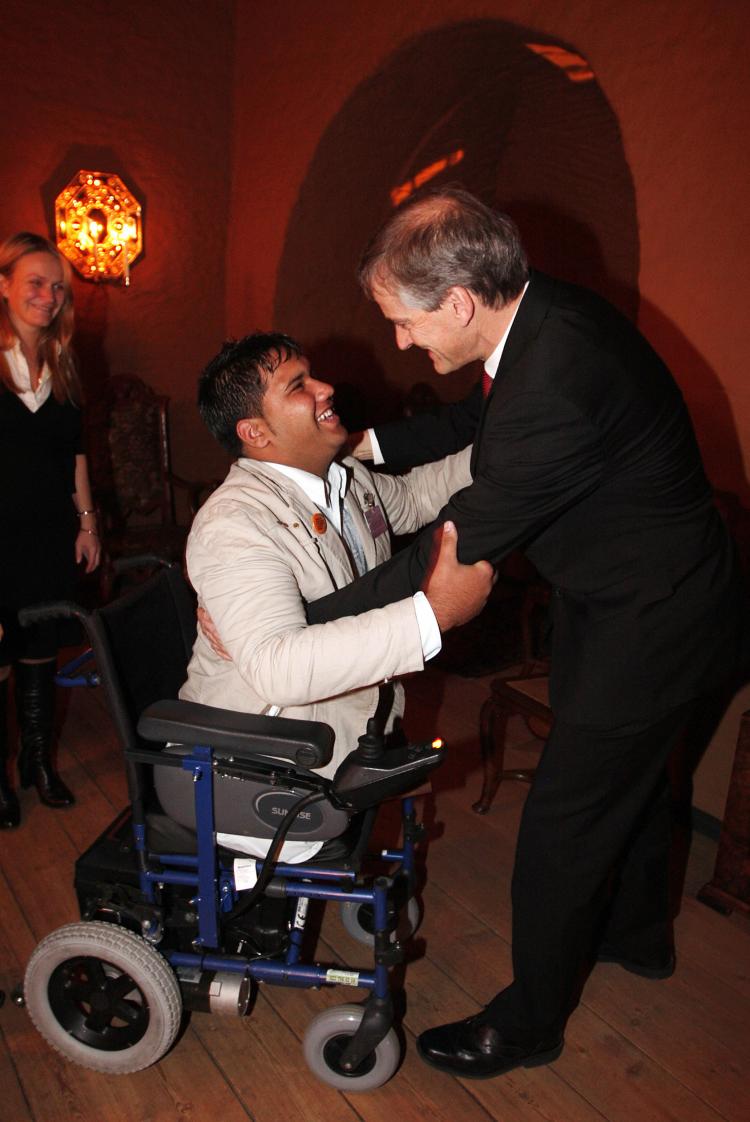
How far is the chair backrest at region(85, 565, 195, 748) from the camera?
60.2 inches

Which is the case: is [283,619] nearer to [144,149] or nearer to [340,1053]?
[340,1053]

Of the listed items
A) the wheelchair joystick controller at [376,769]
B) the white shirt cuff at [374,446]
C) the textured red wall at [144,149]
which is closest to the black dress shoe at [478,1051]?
the wheelchair joystick controller at [376,769]

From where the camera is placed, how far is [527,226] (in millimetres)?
4660

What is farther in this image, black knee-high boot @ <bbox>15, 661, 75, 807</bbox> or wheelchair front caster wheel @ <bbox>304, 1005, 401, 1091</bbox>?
black knee-high boot @ <bbox>15, 661, 75, 807</bbox>

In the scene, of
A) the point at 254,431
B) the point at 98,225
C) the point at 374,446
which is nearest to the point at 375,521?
the point at 374,446

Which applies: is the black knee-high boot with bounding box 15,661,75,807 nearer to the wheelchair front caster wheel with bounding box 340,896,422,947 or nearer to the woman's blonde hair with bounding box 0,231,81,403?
the woman's blonde hair with bounding box 0,231,81,403

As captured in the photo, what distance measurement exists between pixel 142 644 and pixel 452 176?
359 cm

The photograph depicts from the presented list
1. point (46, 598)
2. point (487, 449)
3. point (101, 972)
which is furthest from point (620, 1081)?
point (46, 598)

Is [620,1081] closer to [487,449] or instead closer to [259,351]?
[487,449]

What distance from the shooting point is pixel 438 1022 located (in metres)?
1.86

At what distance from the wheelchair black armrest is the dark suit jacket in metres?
0.21

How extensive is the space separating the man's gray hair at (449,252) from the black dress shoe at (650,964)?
1554 mm

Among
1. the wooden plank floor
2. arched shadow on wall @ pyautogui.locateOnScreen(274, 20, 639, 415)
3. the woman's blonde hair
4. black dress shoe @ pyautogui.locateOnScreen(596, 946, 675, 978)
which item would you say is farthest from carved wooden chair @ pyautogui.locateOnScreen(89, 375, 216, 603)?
black dress shoe @ pyautogui.locateOnScreen(596, 946, 675, 978)

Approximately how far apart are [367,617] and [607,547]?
17.1 inches
